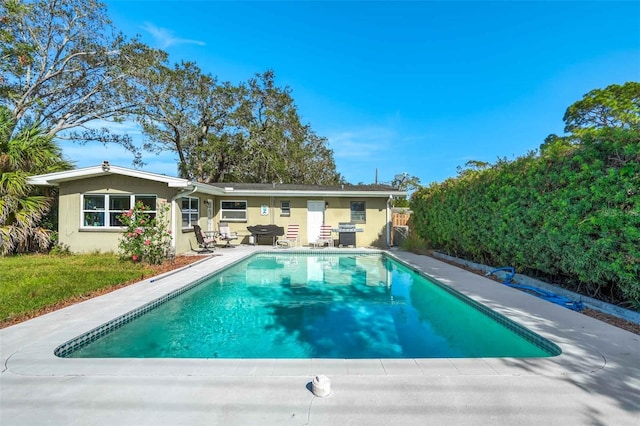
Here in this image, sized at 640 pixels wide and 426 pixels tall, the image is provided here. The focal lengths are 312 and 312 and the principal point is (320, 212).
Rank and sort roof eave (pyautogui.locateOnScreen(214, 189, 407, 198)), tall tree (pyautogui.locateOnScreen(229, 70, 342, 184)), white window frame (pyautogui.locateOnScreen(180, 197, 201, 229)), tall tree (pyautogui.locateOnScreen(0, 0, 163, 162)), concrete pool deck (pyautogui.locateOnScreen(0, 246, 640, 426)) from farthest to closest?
1. tall tree (pyautogui.locateOnScreen(229, 70, 342, 184))
2. tall tree (pyautogui.locateOnScreen(0, 0, 163, 162))
3. roof eave (pyautogui.locateOnScreen(214, 189, 407, 198))
4. white window frame (pyautogui.locateOnScreen(180, 197, 201, 229))
5. concrete pool deck (pyautogui.locateOnScreen(0, 246, 640, 426))

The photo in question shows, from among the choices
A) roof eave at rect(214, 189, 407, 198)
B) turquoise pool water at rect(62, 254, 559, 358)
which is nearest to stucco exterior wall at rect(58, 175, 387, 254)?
roof eave at rect(214, 189, 407, 198)

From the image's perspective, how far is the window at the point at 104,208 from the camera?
435 inches

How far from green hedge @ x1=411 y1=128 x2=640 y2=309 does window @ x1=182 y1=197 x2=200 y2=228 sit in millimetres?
10152

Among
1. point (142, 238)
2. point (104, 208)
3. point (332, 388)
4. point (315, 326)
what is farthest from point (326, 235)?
point (332, 388)

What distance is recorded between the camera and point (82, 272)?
25.0 feet

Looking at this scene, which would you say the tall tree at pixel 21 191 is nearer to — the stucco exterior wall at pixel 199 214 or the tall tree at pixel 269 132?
the stucco exterior wall at pixel 199 214

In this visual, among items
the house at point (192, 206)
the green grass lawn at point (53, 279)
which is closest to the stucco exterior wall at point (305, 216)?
the house at point (192, 206)

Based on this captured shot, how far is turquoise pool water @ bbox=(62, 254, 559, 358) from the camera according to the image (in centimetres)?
Answer: 405

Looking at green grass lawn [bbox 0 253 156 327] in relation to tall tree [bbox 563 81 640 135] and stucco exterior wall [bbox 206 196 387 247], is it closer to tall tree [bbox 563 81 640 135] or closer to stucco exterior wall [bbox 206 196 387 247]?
stucco exterior wall [bbox 206 196 387 247]

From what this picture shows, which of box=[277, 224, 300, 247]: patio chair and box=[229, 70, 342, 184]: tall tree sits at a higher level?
box=[229, 70, 342, 184]: tall tree

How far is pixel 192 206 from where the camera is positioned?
12969 millimetres

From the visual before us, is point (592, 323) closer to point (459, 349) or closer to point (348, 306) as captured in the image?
point (459, 349)

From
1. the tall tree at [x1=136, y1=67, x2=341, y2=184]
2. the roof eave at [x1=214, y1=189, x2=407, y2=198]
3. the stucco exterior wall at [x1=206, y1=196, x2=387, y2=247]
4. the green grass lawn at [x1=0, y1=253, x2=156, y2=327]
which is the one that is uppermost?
the tall tree at [x1=136, y1=67, x2=341, y2=184]

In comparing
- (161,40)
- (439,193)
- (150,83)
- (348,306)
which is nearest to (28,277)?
(348,306)
